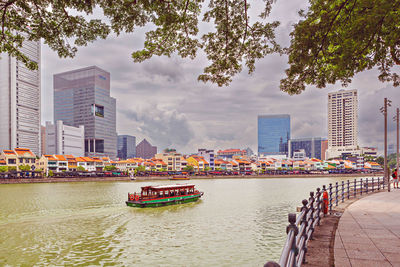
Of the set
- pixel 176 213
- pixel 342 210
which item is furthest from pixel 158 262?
pixel 176 213

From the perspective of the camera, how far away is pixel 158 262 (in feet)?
39.2

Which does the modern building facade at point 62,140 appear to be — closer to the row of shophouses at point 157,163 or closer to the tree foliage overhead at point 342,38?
the row of shophouses at point 157,163

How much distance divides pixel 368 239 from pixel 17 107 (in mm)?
164918

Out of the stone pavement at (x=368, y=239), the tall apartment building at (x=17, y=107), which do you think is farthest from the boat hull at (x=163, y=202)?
the tall apartment building at (x=17, y=107)

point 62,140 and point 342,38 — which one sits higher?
point 342,38

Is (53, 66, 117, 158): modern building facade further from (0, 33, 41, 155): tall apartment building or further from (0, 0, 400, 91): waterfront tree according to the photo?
(0, 0, 400, 91): waterfront tree

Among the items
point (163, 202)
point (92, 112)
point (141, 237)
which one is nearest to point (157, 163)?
point (92, 112)

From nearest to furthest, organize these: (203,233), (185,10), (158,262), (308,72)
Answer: (185,10), (308,72), (158,262), (203,233)

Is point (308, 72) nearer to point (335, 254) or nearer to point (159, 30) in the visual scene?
point (159, 30)

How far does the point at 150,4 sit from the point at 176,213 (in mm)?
20757

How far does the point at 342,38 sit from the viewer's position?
26.2 ft

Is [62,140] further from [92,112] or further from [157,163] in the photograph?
[157,163]

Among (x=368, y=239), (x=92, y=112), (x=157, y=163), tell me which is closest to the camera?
(x=368, y=239)

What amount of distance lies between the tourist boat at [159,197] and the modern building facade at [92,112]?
516 feet
